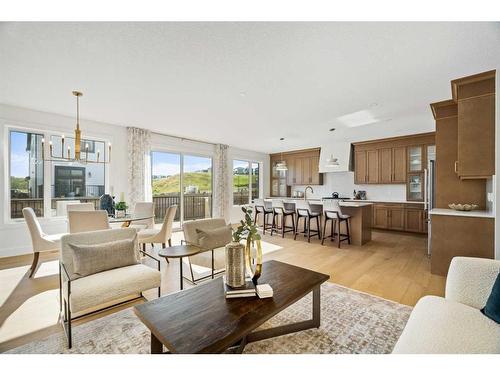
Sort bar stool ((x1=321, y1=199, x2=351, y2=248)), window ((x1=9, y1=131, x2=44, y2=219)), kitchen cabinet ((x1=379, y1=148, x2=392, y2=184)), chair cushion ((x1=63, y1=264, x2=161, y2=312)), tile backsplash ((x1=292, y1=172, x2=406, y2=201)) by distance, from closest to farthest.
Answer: chair cushion ((x1=63, y1=264, x2=161, y2=312)), window ((x1=9, y1=131, x2=44, y2=219)), bar stool ((x1=321, y1=199, x2=351, y2=248)), kitchen cabinet ((x1=379, y1=148, x2=392, y2=184)), tile backsplash ((x1=292, y1=172, x2=406, y2=201))

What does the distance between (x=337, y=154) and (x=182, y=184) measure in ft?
15.9

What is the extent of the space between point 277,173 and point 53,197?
6.86 metres

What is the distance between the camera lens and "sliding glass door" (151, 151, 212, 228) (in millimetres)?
6074

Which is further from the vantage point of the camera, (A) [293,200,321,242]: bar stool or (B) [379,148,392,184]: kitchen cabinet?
(B) [379,148,392,184]: kitchen cabinet

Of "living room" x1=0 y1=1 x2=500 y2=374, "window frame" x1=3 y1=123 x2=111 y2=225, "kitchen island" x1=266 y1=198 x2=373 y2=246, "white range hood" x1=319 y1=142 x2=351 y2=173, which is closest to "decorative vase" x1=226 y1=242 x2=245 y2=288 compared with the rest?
"living room" x1=0 y1=1 x2=500 y2=374

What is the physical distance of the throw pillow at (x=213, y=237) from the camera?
2.83m

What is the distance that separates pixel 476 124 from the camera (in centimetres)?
297

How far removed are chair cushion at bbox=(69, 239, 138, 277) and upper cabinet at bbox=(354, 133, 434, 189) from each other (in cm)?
649

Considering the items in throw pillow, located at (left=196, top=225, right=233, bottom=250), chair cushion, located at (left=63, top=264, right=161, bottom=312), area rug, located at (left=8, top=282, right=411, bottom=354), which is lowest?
area rug, located at (left=8, top=282, right=411, bottom=354)

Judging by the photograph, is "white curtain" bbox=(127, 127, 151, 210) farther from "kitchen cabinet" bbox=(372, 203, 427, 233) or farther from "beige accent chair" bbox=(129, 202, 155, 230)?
"kitchen cabinet" bbox=(372, 203, 427, 233)

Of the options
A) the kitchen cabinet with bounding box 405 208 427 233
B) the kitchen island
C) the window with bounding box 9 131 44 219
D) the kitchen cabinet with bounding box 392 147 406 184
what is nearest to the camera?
the window with bounding box 9 131 44 219

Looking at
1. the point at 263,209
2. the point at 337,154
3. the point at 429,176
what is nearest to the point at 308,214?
the point at 263,209
